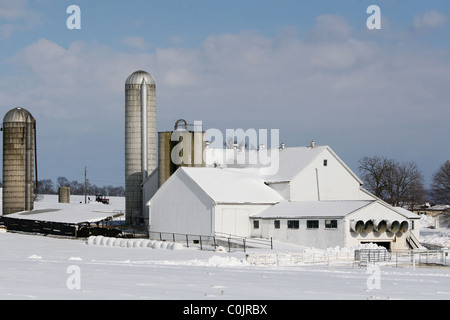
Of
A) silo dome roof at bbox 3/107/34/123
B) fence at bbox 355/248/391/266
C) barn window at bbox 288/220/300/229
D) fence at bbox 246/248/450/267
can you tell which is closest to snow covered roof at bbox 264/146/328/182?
barn window at bbox 288/220/300/229

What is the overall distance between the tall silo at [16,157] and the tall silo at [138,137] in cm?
874

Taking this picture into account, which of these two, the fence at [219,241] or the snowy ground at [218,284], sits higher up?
the snowy ground at [218,284]

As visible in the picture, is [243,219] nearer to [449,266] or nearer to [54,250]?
[54,250]

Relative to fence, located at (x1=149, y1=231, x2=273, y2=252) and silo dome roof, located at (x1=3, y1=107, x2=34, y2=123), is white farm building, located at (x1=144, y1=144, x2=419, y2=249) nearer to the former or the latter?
fence, located at (x1=149, y1=231, x2=273, y2=252)

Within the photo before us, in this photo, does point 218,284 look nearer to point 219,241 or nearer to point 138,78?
point 219,241

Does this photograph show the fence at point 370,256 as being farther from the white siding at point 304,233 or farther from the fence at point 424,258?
the white siding at point 304,233

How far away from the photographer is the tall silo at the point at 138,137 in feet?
225

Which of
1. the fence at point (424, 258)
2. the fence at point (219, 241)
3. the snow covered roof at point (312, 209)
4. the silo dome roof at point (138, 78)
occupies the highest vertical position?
the silo dome roof at point (138, 78)

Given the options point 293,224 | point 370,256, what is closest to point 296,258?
point 370,256

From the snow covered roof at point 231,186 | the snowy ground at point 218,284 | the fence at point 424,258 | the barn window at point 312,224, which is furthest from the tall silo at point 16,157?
the fence at point 424,258

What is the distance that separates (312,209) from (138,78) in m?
23.5

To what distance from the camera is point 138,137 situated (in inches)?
2702

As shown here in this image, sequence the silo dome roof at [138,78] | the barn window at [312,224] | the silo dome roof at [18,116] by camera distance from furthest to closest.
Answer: the silo dome roof at [138,78] → the silo dome roof at [18,116] → the barn window at [312,224]
